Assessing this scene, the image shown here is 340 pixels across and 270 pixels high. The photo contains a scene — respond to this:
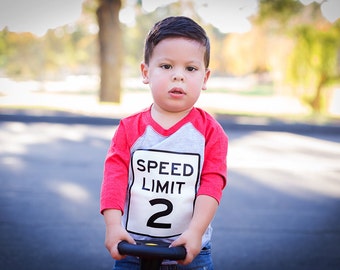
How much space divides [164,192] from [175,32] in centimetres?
58

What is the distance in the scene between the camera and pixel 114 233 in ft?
5.47

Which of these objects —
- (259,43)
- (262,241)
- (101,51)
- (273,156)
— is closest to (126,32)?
(259,43)

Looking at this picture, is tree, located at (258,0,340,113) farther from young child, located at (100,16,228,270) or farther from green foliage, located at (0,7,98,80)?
green foliage, located at (0,7,98,80)

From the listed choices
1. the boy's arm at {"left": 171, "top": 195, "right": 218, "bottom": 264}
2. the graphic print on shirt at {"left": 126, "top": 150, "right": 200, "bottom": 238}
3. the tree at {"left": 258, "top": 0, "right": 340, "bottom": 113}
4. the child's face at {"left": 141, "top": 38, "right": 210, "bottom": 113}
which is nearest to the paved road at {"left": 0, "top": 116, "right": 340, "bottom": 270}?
the graphic print on shirt at {"left": 126, "top": 150, "right": 200, "bottom": 238}

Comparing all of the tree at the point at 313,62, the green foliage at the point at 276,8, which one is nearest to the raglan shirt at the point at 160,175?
the tree at the point at 313,62

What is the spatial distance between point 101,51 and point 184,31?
14443 mm

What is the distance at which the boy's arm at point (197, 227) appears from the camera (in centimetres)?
164

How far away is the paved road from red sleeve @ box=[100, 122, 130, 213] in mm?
1771

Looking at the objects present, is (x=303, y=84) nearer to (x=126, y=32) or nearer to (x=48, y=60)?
(x=48, y=60)

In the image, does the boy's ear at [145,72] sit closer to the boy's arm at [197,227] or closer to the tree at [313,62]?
the boy's arm at [197,227]

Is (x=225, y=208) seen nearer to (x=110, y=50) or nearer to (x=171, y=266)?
(x=171, y=266)

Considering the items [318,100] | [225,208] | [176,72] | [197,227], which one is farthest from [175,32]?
[318,100]

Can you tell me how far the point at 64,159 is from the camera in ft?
23.0

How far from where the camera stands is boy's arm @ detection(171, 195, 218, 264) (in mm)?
1639
